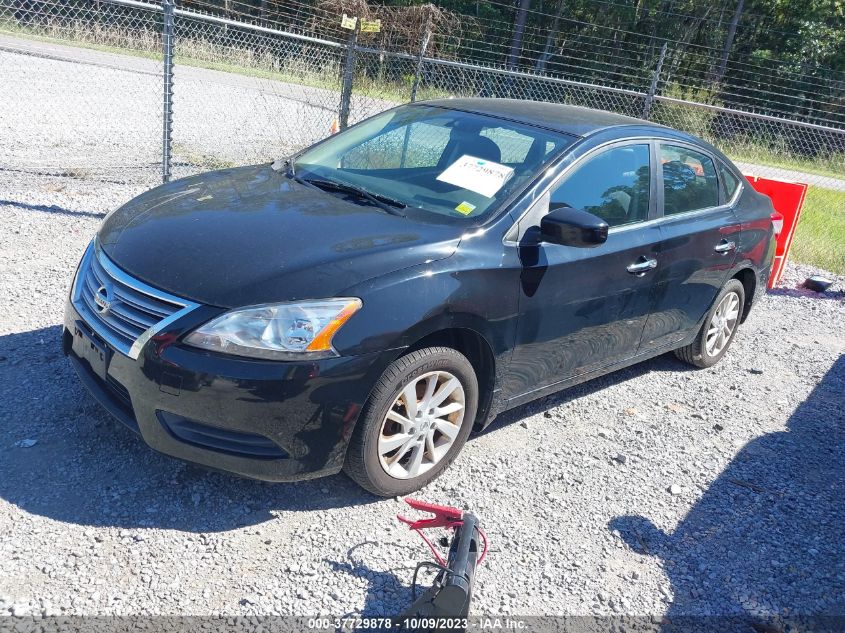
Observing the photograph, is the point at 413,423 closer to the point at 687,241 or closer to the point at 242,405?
the point at 242,405

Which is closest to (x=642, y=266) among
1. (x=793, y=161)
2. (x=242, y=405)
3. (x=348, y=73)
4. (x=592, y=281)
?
(x=592, y=281)

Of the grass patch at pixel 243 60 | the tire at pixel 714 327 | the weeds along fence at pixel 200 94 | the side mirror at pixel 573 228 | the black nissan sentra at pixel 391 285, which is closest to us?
the black nissan sentra at pixel 391 285

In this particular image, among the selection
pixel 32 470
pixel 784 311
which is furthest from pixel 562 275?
pixel 784 311

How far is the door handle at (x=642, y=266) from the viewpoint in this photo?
426 centimetres

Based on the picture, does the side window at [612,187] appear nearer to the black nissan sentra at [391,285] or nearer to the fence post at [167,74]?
the black nissan sentra at [391,285]

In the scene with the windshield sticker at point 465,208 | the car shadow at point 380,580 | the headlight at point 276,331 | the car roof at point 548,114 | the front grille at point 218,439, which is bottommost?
the car shadow at point 380,580

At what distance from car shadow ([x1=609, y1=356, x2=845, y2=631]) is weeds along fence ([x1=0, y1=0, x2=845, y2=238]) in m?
5.48

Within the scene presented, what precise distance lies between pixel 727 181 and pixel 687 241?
0.97m

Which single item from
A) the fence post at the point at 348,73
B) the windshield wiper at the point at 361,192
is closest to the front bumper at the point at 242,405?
the windshield wiper at the point at 361,192

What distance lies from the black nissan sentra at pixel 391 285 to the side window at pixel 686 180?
Result: 0.06 feet

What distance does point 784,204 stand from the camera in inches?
321

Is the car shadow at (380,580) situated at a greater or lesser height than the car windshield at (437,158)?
lesser

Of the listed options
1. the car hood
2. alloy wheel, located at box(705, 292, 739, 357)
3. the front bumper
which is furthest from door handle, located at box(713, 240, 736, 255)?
the front bumper

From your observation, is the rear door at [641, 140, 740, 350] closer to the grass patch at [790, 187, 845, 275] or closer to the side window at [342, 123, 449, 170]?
the side window at [342, 123, 449, 170]
